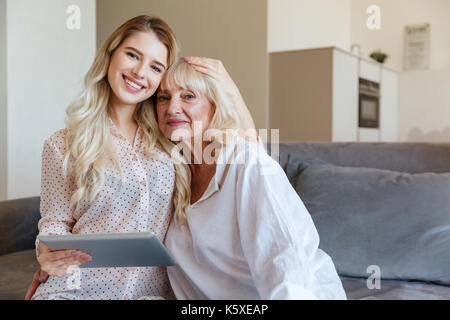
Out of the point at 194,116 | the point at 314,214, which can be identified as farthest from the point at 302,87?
the point at 194,116

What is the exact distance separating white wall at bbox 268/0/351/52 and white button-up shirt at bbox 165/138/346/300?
3123mm

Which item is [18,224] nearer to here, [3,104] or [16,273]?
[16,273]

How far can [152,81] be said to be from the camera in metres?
1.35

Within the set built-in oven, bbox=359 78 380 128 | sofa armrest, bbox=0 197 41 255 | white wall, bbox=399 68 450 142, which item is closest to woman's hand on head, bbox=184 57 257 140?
sofa armrest, bbox=0 197 41 255

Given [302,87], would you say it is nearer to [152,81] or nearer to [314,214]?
[314,214]

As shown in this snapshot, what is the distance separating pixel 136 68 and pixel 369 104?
3927 mm

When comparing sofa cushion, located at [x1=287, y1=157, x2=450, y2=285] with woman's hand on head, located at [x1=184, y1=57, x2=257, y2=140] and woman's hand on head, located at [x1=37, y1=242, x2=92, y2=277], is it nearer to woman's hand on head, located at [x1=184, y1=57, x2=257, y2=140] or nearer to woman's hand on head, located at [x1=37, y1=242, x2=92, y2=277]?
woman's hand on head, located at [x1=184, y1=57, x2=257, y2=140]

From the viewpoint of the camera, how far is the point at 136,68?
134 cm

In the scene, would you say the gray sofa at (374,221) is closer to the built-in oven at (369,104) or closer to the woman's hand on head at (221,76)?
the woman's hand on head at (221,76)

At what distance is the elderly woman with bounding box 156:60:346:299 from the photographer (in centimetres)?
105

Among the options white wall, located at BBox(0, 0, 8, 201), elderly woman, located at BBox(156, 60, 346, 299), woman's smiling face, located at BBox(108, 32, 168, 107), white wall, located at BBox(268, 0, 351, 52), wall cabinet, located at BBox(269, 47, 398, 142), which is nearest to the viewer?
elderly woman, located at BBox(156, 60, 346, 299)

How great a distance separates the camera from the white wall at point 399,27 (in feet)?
19.0

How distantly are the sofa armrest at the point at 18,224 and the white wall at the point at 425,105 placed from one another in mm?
4994

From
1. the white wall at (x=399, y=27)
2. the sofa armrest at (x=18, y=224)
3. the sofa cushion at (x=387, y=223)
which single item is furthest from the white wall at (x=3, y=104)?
the white wall at (x=399, y=27)
